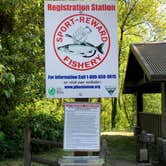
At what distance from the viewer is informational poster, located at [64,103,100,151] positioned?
17.8 feet

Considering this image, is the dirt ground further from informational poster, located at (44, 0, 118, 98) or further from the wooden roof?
informational poster, located at (44, 0, 118, 98)

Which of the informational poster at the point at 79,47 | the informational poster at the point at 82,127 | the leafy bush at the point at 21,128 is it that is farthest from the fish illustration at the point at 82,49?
the leafy bush at the point at 21,128

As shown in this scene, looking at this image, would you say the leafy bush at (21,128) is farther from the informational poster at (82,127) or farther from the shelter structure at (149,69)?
the informational poster at (82,127)

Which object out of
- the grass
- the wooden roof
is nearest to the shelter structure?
the wooden roof

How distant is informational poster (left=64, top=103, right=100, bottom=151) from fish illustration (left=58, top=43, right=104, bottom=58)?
653 mm

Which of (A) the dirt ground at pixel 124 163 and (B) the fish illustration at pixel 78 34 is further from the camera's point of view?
(A) the dirt ground at pixel 124 163

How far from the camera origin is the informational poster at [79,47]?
545 cm

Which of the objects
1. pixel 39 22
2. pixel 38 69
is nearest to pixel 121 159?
pixel 38 69

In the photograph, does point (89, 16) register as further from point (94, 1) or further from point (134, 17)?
point (134, 17)

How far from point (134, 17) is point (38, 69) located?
25237 millimetres

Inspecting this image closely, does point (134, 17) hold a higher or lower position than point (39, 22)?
higher

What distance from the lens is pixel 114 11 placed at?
5469 millimetres

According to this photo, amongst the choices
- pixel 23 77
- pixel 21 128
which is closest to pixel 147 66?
pixel 23 77

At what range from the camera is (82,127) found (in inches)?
214
